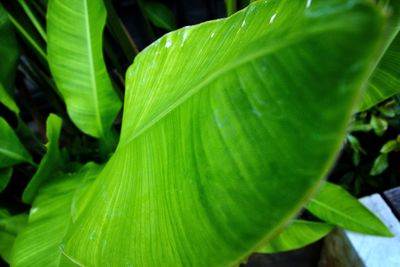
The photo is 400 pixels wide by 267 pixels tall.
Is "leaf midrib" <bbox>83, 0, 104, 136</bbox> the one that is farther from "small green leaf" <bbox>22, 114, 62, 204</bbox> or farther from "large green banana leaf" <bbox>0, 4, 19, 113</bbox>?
"large green banana leaf" <bbox>0, 4, 19, 113</bbox>

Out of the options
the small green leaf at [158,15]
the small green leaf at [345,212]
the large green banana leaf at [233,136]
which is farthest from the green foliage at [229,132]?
the small green leaf at [158,15]

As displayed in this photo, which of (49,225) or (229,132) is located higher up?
(229,132)

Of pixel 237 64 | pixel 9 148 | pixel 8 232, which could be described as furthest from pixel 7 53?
pixel 237 64

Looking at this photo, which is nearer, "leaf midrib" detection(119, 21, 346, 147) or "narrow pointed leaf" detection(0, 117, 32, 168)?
"leaf midrib" detection(119, 21, 346, 147)

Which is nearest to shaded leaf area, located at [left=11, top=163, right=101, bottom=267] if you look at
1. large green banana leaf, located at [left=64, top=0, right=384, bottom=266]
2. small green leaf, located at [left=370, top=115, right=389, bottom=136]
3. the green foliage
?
the green foliage

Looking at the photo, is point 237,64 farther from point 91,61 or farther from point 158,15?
point 158,15

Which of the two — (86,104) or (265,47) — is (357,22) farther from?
(86,104)

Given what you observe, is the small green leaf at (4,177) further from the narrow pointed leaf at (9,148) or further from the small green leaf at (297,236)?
the small green leaf at (297,236)
